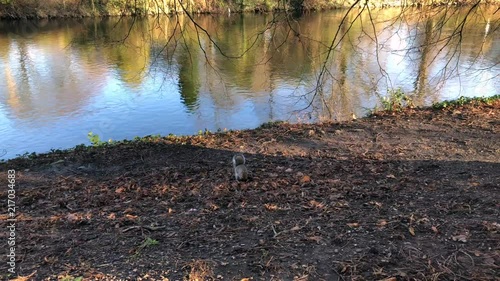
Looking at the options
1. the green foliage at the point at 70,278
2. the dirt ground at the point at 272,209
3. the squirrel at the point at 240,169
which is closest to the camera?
the green foliage at the point at 70,278

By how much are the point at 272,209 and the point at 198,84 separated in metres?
9.56

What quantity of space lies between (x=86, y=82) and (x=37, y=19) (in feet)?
54.2

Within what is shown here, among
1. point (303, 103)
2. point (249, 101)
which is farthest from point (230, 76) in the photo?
point (303, 103)

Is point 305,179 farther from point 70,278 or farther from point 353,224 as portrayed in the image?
point 70,278

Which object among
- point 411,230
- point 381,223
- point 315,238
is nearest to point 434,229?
point 411,230

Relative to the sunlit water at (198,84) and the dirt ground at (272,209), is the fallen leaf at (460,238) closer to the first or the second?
the dirt ground at (272,209)

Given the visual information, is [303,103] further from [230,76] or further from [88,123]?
[88,123]

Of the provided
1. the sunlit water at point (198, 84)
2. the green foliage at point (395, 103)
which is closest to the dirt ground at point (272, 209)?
the sunlit water at point (198, 84)

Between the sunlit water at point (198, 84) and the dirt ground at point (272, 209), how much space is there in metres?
1.57

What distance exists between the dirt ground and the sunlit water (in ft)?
5.14

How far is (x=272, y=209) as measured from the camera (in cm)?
393

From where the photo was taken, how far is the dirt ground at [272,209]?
2929 mm

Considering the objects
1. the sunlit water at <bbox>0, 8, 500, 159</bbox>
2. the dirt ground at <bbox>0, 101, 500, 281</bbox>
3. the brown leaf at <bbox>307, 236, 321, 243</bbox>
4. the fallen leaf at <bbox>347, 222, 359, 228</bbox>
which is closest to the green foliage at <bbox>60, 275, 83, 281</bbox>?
the dirt ground at <bbox>0, 101, 500, 281</bbox>

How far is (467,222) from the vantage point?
11.2 feet
